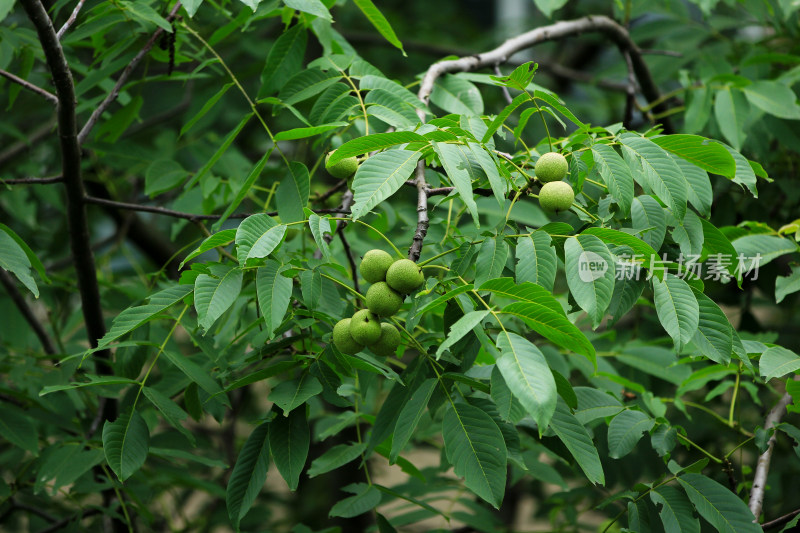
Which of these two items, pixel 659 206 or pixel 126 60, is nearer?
pixel 659 206

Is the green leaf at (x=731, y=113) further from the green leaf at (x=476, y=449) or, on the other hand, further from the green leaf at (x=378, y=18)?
the green leaf at (x=476, y=449)

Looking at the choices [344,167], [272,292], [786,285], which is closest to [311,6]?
[344,167]

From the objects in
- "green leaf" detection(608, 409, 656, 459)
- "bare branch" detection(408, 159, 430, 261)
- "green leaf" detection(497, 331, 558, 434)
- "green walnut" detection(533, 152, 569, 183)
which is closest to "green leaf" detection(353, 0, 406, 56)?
"bare branch" detection(408, 159, 430, 261)

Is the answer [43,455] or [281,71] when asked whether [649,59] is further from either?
[43,455]

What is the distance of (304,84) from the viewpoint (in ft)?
6.06

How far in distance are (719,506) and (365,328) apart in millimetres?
844

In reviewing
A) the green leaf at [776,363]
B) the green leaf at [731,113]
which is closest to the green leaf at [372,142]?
the green leaf at [776,363]

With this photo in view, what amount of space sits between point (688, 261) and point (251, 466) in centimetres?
100

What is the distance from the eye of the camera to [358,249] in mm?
2449

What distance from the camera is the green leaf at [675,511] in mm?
1508

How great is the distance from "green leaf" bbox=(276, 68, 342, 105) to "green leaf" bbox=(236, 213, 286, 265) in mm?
505

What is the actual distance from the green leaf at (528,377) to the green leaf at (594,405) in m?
0.56

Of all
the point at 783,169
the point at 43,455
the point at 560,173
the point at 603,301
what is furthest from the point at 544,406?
the point at 783,169

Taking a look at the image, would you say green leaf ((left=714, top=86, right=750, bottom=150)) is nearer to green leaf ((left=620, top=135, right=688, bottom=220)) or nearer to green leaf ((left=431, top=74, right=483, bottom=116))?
green leaf ((left=431, top=74, right=483, bottom=116))
